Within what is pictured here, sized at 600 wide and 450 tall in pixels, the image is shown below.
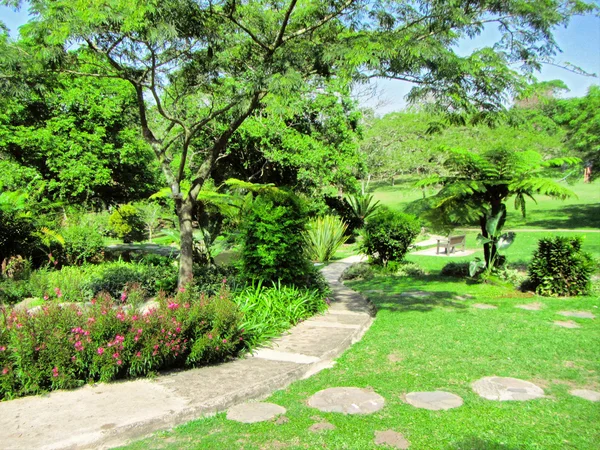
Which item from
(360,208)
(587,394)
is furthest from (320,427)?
(360,208)

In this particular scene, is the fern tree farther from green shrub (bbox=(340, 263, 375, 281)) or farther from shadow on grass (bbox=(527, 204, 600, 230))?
shadow on grass (bbox=(527, 204, 600, 230))

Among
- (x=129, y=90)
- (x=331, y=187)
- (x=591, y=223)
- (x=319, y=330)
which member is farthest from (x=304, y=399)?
(x=591, y=223)

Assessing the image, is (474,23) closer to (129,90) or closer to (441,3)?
(441,3)

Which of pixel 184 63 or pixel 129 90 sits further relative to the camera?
pixel 129 90

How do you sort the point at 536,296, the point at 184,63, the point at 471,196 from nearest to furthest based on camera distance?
the point at 184,63, the point at 536,296, the point at 471,196

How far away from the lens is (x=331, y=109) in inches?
752

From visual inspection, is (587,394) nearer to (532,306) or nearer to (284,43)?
(532,306)

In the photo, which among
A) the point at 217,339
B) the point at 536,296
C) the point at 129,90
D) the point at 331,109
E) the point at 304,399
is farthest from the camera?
the point at 331,109

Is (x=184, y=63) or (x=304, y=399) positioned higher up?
(x=184, y=63)

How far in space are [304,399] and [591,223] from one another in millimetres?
26646

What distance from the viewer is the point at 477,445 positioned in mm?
3121

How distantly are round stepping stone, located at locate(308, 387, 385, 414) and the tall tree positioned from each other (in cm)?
336

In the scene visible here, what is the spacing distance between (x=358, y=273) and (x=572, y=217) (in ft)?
73.4

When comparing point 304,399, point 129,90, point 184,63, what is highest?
point 129,90
